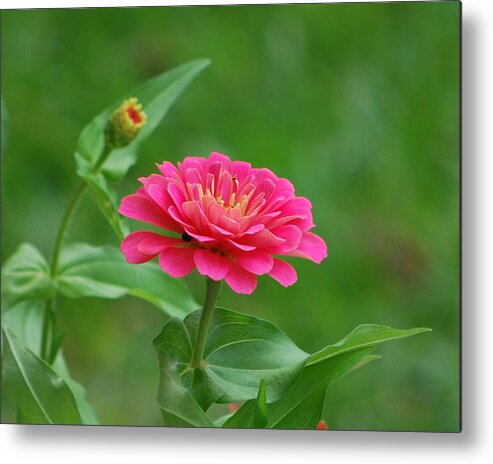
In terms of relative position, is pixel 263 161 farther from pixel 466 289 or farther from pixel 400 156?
pixel 466 289

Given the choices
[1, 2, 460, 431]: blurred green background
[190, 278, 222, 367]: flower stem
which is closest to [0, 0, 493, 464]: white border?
[1, 2, 460, 431]: blurred green background

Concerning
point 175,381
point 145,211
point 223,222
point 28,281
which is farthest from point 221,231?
point 28,281

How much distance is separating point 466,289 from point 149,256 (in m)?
0.42

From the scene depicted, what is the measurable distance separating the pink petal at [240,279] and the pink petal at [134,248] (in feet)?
0.38

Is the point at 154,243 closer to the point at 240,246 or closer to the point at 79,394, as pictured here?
the point at 240,246

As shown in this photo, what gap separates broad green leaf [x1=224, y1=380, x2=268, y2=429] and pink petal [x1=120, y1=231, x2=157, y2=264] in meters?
0.23

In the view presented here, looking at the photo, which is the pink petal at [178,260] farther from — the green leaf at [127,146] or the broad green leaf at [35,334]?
the broad green leaf at [35,334]

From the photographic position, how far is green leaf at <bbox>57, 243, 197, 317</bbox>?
1.38 metres

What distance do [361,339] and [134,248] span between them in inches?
12.7

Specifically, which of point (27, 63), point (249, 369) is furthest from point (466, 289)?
point (27, 63)

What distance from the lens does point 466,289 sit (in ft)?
4.44

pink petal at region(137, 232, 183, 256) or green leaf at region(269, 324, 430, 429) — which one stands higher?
pink petal at region(137, 232, 183, 256)

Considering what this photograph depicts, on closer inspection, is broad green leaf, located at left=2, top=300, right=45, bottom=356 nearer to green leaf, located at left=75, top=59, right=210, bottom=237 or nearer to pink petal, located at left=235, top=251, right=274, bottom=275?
green leaf, located at left=75, top=59, right=210, bottom=237

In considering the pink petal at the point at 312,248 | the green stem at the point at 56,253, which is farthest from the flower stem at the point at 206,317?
the green stem at the point at 56,253
